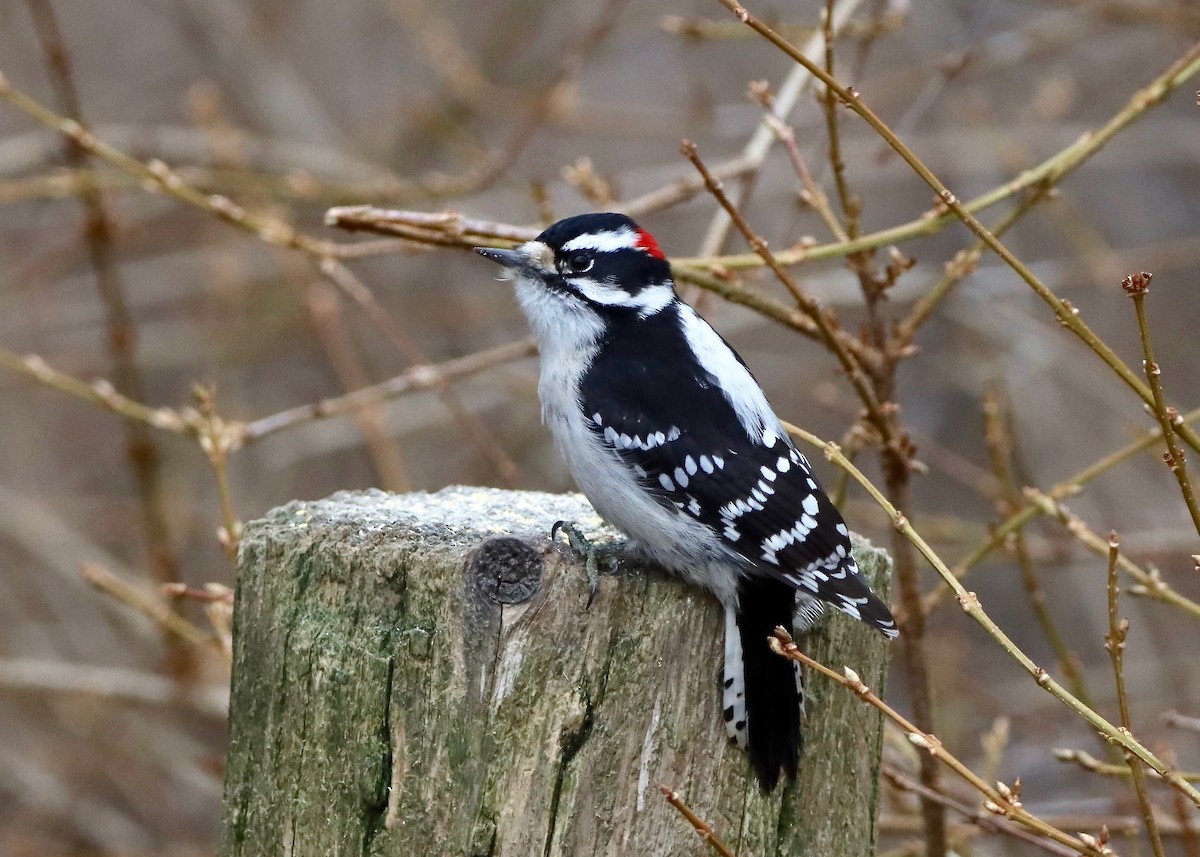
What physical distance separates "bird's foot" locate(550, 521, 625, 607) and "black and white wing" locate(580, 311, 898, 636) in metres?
0.20

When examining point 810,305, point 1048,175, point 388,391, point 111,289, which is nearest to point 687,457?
point 810,305

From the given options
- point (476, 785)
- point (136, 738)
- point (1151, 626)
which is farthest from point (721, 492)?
point (1151, 626)

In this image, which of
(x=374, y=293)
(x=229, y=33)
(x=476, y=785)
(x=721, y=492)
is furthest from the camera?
(x=374, y=293)

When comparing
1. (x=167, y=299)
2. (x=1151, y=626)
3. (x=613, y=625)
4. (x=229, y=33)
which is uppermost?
(x=229, y=33)

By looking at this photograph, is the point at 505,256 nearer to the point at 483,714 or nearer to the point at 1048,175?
the point at 1048,175

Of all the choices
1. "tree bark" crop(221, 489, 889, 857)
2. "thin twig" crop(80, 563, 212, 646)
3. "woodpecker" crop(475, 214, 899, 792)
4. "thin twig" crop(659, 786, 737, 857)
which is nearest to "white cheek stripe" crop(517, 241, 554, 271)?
"woodpecker" crop(475, 214, 899, 792)

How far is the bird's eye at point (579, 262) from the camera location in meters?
3.65

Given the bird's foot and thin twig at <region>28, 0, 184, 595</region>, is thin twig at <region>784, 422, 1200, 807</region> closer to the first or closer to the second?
the bird's foot

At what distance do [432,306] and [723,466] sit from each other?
4.50 meters

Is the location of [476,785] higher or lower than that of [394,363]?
lower

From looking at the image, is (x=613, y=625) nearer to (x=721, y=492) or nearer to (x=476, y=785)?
(x=476, y=785)

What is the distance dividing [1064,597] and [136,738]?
5.56 meters

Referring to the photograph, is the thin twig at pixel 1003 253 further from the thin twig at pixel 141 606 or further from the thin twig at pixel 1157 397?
the thin twig at pixel 141 606

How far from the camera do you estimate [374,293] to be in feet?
26.3
